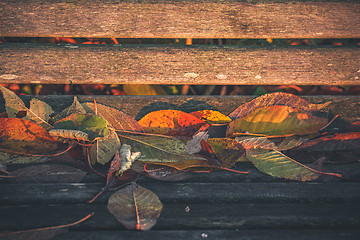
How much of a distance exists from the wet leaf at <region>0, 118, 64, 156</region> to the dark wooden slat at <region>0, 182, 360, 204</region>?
0.45 ft

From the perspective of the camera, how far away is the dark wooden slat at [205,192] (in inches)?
24.5

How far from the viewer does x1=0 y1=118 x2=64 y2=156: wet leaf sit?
761 mm

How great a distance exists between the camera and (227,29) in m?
0.95

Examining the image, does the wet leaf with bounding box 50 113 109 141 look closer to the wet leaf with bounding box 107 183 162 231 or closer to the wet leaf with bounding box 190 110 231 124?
the wet leaf with bounding box 107 183 162 231

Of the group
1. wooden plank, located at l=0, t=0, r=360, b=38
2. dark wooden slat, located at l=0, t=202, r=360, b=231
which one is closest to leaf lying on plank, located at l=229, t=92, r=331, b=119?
wooden plank, located at l=0, t=0, r=360, b=38

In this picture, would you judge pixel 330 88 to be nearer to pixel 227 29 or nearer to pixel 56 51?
pixel 227 29

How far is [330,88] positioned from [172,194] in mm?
1043

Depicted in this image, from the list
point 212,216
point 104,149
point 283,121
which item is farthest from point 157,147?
point 283,121

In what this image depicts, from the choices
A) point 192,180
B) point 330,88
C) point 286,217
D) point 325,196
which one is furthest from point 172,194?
point 330,88

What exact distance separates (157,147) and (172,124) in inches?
4.2

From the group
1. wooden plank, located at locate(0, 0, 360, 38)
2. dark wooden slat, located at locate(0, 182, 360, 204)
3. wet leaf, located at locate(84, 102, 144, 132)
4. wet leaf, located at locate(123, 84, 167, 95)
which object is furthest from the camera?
wet leaf, located at locate(123, 84, 167, 95)

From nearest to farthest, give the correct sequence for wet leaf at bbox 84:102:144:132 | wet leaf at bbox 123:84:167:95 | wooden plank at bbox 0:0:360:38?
1. wet leaf at bbox 84:102:144:132
2. wooden plank at bbox 0:0:360:38
3. wet leaf at bbox 123:84:167:95

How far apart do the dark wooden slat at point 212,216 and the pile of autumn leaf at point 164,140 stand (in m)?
0.07

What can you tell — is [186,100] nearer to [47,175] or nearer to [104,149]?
[104,149]
